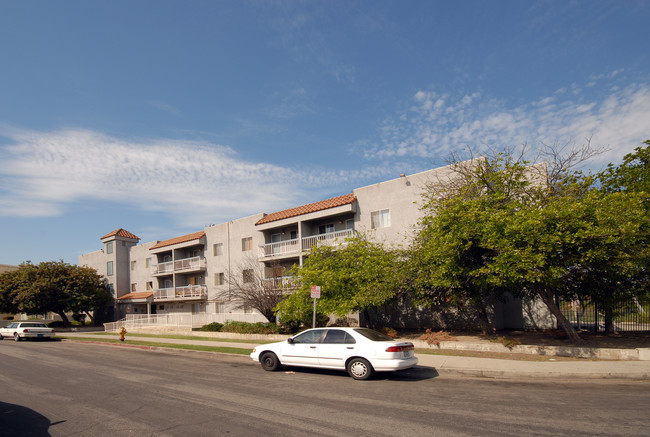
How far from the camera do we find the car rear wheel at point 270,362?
41.1 feet

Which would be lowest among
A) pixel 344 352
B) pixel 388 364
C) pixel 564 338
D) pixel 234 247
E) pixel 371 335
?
pixel 564 338

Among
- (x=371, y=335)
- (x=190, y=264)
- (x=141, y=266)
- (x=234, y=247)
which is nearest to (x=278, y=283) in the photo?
(x=234, y=247)

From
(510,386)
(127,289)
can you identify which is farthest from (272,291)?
(127,289)

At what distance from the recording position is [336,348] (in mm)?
11344

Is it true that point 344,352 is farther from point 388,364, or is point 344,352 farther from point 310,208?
point 310,208

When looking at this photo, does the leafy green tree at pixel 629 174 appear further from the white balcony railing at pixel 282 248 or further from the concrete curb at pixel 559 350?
the white balcony railing at pixel 282 248

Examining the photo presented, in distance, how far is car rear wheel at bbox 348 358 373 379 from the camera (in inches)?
425

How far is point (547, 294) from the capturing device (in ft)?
48.7

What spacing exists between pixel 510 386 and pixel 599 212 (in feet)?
19.1

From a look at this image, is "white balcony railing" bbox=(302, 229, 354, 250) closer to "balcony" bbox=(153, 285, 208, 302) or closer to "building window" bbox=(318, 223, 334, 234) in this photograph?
"building window" bbox=(318, 223, 334, 234)

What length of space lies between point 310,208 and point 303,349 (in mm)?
16847

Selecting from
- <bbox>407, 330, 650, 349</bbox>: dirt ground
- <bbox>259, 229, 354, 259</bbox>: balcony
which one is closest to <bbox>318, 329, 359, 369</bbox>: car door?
<bbox>407, 330, 650, 349</bbox>: dirt ground

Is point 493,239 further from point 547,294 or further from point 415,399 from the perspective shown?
point 415,399

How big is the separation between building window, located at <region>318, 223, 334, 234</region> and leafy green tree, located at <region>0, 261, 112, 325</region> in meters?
25.6
